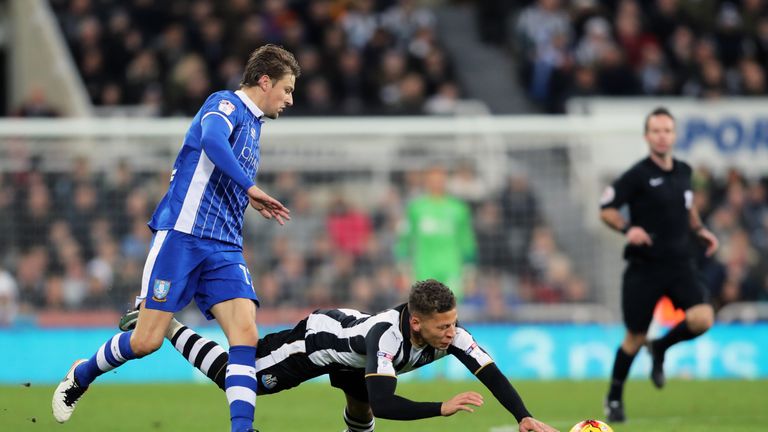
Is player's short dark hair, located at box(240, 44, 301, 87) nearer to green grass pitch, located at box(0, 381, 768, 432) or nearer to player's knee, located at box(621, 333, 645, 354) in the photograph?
green grass pitch, located at box(0, 381, 768, 432)

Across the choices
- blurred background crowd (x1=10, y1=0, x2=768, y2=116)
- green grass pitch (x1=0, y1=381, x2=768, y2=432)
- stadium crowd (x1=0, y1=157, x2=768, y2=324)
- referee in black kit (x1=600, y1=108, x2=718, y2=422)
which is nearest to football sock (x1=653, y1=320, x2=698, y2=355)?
referee in black kit (x1=600, y1=108, x2=718, y2=422)

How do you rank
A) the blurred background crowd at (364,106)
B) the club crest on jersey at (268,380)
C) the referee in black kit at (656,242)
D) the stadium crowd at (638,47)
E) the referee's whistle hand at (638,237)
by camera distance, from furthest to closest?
the stadium crowd at (638,47) < the blurred background crowd at (364,106) < the referee in black kit at (656,242) < the referee's whistle hand at (638,237) < the club crest on jersey at (268,380)

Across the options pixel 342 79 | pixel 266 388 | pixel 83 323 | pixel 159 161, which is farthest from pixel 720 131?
pixel 266 388

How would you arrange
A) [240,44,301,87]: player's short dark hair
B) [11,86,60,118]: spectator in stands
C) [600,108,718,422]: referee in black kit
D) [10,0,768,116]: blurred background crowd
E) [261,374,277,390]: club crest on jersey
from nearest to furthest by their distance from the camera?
[261,374,277,390]: club crest on jersey → [240,44,301,87]: player's short dark hair → [600,108,718,422]: referee in black kit → [11,86,60,118]: spectator in stands → [10,0,768,116]: blurred background crowd

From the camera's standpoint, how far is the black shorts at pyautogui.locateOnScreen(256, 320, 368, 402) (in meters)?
7.52

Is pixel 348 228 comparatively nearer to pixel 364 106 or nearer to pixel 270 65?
pixel 364 106

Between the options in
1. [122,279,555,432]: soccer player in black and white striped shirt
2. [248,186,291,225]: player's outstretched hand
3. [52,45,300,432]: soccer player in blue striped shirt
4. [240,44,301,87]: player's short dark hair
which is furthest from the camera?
[240,44,301,87]: player's short dark hair

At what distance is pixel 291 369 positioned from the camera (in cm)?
755

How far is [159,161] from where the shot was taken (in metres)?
15.4

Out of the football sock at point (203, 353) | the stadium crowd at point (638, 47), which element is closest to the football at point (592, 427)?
the football sock at point (203, 353)

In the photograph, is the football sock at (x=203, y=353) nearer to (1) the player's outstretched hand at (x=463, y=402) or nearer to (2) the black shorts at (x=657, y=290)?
(1) the player's outstretched hand at (x=463, y=402)

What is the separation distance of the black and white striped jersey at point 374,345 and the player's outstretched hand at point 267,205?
0.70m

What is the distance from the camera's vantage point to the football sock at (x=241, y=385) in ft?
23.4

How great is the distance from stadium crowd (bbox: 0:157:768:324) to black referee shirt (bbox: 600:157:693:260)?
564 cm
